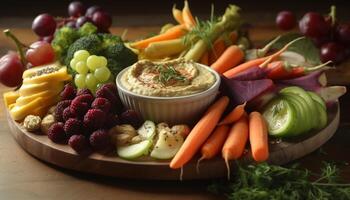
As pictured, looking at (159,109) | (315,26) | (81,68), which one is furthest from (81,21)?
(315,26)

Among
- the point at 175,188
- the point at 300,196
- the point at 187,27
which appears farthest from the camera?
the point at 187,27

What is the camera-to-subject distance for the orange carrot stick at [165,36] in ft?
7.54

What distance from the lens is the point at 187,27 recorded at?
240 centimetres

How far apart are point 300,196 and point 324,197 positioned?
0.19 feet

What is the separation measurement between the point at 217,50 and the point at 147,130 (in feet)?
2.38

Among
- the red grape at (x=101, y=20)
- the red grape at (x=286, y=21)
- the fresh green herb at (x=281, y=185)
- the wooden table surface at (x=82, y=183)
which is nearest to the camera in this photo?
the fresh green herb at (x=281, y=185)

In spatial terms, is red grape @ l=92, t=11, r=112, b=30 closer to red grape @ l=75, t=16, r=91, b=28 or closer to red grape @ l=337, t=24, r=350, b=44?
red grape @ l=75, t=16, r=91, b=28

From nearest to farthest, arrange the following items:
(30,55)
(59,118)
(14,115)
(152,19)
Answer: (59,118) < (14,115) < (30,55) < (152,19)

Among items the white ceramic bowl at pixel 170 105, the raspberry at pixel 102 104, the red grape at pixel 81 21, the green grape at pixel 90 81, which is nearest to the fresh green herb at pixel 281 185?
the white ceramic bowl at pixel 170 105

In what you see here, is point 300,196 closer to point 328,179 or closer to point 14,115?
point 328,179

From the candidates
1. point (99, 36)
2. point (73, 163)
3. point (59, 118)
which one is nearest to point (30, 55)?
point (99, 36)

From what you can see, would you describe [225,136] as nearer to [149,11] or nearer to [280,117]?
[280,117]

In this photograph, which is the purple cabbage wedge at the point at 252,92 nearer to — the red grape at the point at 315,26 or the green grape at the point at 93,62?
the green grape at the point at 93,62

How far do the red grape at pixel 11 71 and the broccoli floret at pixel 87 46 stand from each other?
0.17 metres
